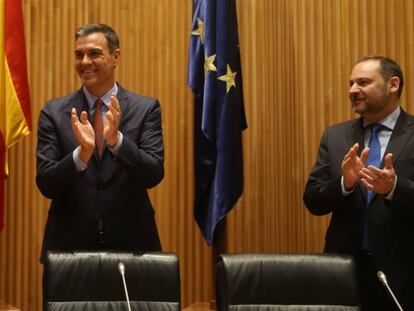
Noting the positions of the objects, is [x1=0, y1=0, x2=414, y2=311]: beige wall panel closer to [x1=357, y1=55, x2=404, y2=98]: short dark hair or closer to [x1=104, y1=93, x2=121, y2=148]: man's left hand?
[x1=357, y1=55, x2=404, y2=98]: short dark hair

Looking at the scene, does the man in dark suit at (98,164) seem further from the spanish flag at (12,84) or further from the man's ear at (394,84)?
the man's ear at (394,84)

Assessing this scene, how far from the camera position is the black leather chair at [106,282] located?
1622 mm

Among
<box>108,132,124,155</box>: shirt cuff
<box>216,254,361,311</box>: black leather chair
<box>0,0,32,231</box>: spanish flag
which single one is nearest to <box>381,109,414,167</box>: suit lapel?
<box>216,254,361,311</box>: black leather chair

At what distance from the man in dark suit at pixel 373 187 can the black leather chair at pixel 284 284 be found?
0.30m

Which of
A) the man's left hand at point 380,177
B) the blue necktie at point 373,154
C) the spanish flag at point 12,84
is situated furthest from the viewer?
the spanish flag at point 12,84

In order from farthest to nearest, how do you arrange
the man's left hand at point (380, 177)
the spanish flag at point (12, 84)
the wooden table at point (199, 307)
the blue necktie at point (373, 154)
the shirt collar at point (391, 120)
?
1. the wooden table at point (199, 307)
2. the spanish flag at point (12, 84)
3. the shirt collar at point (391, 120)
4. the blue necktie at point (373, 154)
5. the man's left hand at point (380, 177)

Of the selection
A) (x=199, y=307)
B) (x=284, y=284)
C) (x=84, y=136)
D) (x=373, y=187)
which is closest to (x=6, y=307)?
(x=199, y=307)

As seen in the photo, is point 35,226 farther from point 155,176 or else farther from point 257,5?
point 257,5

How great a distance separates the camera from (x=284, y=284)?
1.65m

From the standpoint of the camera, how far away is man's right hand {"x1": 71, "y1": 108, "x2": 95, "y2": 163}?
6.09 feet

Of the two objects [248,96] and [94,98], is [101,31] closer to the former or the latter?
[94,98]

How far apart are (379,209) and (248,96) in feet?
3.08

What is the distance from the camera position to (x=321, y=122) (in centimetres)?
273

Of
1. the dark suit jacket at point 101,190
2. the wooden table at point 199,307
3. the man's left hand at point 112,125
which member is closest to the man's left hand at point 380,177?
the dark suit jacket at point 101,190
